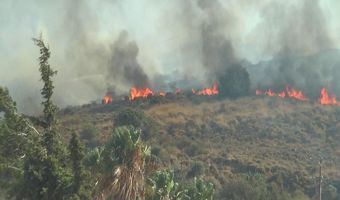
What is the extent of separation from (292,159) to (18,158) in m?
155

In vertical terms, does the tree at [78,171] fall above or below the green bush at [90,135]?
above

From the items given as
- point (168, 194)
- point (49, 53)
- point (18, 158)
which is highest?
point (49, 53)

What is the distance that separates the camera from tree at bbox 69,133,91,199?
32.9m

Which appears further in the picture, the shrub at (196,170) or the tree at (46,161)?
the shrub at (196,170)

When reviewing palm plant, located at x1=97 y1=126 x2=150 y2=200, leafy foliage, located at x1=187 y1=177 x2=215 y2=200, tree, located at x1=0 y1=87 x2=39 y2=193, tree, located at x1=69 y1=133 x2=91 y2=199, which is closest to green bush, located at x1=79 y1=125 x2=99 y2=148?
leafy foliage, located at x1=187 y1=177 x2=215 y2=200

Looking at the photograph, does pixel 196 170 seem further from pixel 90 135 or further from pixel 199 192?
pixel 199 192

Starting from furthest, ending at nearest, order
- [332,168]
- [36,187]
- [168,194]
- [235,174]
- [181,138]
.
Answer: [181,138], [332,168], [235,174], [168,194], [36,187]

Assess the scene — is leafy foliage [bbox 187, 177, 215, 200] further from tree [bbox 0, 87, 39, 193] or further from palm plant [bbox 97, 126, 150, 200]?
tree [bbox 0, 87, 39, 193]

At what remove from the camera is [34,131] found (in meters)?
34.1

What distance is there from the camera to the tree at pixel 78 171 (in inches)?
1296

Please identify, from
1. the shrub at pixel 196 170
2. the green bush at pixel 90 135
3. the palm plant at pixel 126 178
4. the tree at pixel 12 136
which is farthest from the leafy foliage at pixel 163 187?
the green bush at pixel 90 135

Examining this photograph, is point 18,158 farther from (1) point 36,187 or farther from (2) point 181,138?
(2) point 181,138

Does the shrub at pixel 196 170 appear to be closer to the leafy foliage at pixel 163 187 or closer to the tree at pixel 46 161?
the leafy foliage at pixel 163 187

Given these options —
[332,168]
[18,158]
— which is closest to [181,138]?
[332,168]
